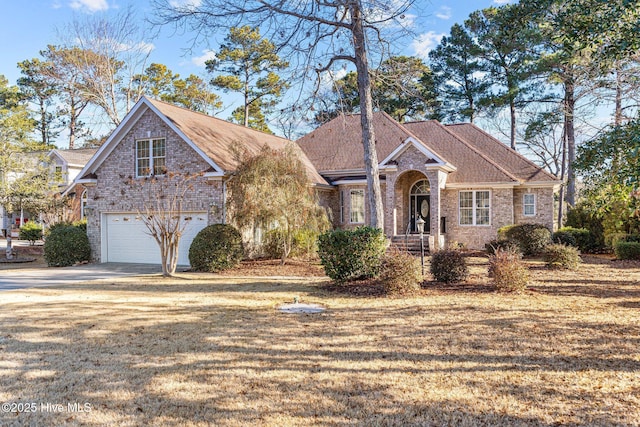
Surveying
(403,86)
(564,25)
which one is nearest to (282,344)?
(564,25)

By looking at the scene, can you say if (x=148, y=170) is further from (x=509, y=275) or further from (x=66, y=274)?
(x=509, y=275)

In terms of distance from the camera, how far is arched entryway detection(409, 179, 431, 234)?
22.4 m

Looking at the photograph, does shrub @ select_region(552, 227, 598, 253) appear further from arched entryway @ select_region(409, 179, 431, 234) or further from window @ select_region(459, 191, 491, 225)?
arched entryway @ select_region(409, 179, 431, 234)

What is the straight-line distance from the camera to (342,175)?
22.2 metres

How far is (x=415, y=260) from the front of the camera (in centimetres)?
1069

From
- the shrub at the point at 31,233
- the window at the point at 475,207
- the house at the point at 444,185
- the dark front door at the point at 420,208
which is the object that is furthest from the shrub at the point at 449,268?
the shrub at the point at 31,233

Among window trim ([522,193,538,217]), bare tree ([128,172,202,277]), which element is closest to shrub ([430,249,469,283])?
bare tree ([128,172,202,277])

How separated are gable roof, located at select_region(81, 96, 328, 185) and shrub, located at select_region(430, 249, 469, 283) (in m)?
8.00

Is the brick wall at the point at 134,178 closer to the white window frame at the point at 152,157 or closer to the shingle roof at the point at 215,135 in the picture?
the white window frame at the point at 152,157

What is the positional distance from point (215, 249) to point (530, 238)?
40.5 ft

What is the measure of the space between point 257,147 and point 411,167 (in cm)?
681

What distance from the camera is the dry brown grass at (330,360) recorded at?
167 inches

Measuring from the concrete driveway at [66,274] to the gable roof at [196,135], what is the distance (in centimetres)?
414

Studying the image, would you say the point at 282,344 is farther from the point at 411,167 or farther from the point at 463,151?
the point at 463,151
